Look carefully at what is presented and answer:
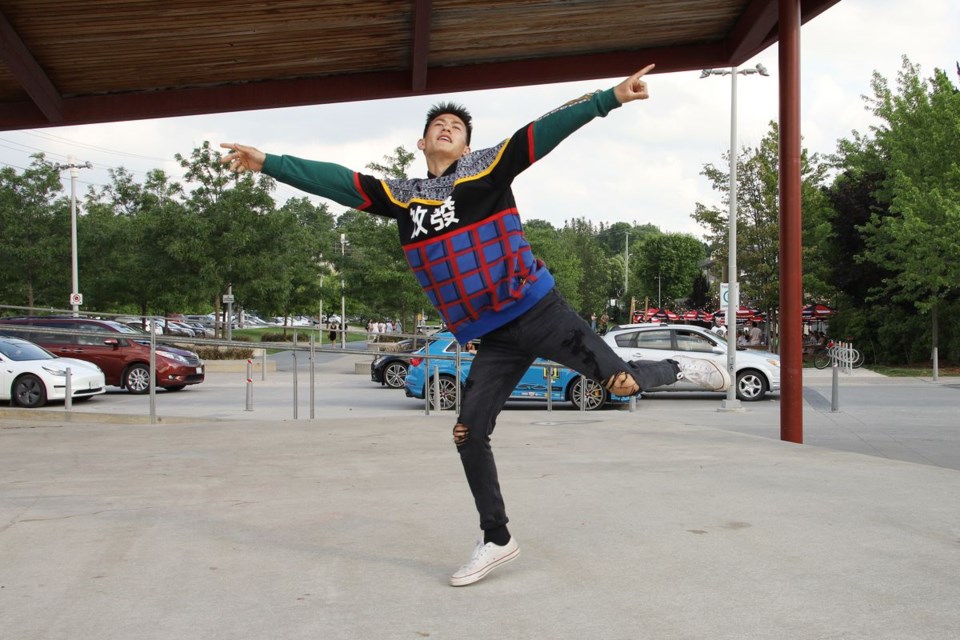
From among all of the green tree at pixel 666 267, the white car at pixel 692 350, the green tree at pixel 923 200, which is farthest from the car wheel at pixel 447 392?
the green tree at pixel 666 267

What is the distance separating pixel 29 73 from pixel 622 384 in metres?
8.10

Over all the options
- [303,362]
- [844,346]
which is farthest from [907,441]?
[303,362]

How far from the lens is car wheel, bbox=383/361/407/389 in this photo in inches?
910

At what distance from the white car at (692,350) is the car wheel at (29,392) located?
36.4 feet

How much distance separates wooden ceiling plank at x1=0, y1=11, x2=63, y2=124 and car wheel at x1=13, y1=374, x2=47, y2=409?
7889 mm

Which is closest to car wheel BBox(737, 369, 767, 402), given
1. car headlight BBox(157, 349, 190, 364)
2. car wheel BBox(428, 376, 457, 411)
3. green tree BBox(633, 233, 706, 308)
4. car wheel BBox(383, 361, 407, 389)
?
car wheel BBox(428, 376, 457, 411)

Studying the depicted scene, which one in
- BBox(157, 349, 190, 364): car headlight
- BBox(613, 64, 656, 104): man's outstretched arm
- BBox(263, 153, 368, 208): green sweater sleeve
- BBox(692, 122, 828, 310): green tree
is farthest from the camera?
BBox(692, 122, 828, 310): green tree

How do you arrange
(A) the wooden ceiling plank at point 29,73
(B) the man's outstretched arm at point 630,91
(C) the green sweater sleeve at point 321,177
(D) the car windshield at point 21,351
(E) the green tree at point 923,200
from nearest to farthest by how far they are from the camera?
1. (B) the man's outstretched arm at point 630,91
2. (C) the green sweater sleeve at point 321,177
3. (A) the wooden ceiling plank at point 29,73
4. (D) the car windshield at point 21,351
5. (E) the green tree at point 923,200

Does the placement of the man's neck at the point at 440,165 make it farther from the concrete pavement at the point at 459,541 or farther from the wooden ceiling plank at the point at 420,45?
the wooden ceiling plank at the point at 420,45

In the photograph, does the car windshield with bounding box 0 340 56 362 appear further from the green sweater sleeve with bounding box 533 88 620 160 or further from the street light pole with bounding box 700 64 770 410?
the green sweater sleeve with bounding box 533 88 620 160

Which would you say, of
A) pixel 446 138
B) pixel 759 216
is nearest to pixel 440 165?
pixel 446 138

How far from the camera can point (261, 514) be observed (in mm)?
5410

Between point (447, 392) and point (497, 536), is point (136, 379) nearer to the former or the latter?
point (447, 392)

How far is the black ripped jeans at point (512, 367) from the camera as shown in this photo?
393 cm
